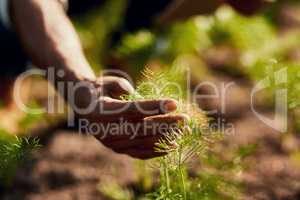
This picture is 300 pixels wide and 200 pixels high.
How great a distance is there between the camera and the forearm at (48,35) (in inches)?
67.2

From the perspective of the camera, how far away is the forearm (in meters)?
1.71

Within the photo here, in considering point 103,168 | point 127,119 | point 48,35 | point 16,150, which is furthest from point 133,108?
point 103,168

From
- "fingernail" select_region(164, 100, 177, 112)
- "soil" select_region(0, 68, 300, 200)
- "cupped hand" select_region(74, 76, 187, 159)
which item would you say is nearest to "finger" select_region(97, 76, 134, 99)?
"cupped hand" select_region(74, 76, 187, 159)

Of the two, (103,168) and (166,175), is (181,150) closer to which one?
(166,175)

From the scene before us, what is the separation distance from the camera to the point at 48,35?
176 centimetres

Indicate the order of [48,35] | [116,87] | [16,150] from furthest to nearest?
[48,35] → [116,87] → [16,150]

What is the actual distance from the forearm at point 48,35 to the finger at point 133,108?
0.25m

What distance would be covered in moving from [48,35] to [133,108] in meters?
0.51

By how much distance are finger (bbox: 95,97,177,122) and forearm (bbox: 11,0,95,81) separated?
249mm

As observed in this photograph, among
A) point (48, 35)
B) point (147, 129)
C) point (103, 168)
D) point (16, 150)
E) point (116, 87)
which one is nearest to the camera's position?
point (16, 150)

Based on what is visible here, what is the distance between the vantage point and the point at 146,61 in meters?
2.58

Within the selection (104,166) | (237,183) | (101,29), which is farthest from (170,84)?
(101,29)

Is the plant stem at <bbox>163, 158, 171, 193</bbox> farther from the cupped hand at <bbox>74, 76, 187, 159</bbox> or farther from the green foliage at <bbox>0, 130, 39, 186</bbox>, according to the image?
the green foliage at <bbox>0, 130, 39, 186</bbox>

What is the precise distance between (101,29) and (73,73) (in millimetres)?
1111
